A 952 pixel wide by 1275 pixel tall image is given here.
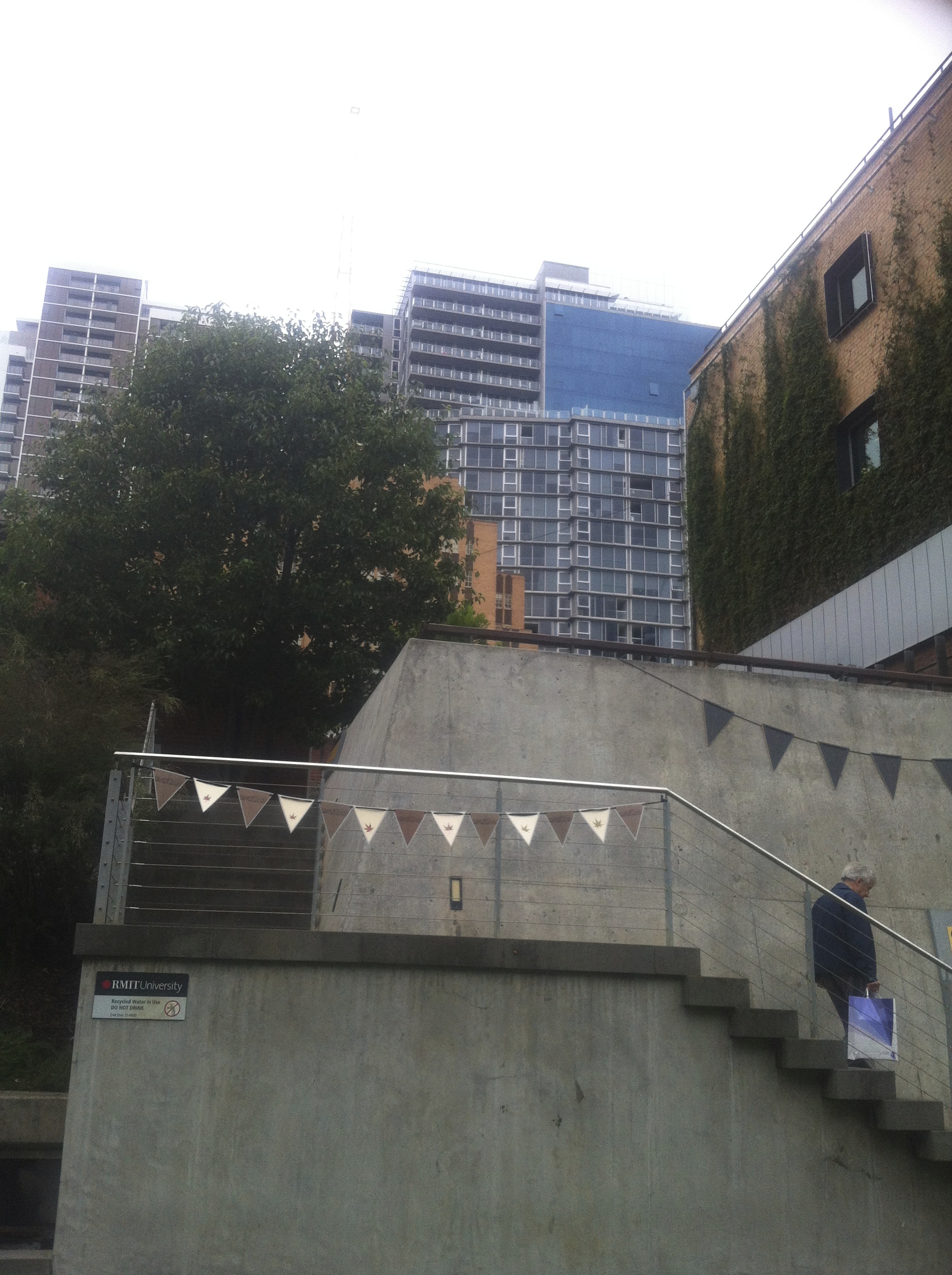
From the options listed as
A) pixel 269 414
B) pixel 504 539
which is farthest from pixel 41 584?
pixel 504 539

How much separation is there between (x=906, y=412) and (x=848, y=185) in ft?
15.4

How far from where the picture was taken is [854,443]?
18797mm

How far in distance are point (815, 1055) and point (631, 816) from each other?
6.96 feet

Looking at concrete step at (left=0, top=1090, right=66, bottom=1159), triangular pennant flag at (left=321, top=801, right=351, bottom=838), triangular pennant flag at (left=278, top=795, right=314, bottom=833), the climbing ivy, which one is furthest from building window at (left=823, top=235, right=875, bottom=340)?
concrete step at (left=0, top=1090, right=66, bottom=1159)

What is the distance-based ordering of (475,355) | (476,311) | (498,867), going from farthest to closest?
(476,311) → (475,355) → (498,867)

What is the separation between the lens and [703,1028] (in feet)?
27.6

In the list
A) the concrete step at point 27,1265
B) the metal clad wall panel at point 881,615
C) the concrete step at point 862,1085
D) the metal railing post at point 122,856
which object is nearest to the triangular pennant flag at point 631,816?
the concrete step at point 862,1085

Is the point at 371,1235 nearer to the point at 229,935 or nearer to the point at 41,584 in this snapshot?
the point at 229,935

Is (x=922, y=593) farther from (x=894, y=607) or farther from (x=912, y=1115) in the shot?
(x=912, y=1115)

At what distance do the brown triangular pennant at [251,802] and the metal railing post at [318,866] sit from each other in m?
0.45

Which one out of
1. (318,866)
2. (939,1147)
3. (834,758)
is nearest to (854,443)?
(834,758)

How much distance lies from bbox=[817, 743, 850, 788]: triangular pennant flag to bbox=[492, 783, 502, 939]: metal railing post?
11.9 feet

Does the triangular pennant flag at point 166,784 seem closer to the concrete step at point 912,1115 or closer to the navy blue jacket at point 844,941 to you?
the navy blue jacket at point 844,941

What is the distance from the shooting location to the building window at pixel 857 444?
1812 centimetres
